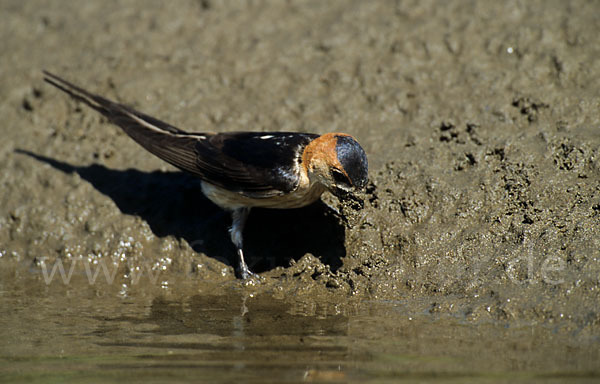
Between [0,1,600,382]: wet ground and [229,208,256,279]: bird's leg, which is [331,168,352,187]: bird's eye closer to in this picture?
[0,1,600,382]: wet ground

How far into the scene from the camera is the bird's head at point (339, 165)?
519 cm

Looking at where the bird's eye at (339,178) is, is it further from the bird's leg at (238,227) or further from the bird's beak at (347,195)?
the bird's leg at (238,227)

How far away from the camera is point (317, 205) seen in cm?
619

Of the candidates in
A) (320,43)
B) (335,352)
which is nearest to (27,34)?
(320,43)

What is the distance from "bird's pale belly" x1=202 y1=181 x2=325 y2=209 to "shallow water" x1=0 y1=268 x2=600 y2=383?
0.69 metres

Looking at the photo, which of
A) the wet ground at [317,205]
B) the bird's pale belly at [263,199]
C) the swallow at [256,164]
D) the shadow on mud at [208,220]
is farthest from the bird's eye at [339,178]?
the shadow on mud at [208,220]

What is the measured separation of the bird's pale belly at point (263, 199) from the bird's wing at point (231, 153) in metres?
0.09

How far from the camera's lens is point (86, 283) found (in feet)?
20.3

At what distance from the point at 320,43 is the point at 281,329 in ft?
12.5

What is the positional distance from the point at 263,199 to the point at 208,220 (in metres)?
0.99

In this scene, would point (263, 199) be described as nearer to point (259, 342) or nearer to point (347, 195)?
point (347, 195)

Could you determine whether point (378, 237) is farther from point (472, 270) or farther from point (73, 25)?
point (73, 25)

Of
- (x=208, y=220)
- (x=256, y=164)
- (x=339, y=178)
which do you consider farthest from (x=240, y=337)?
(x=208, y=220)

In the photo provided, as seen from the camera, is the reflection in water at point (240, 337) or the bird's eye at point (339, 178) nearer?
the reflection in water at point (240, 337)
